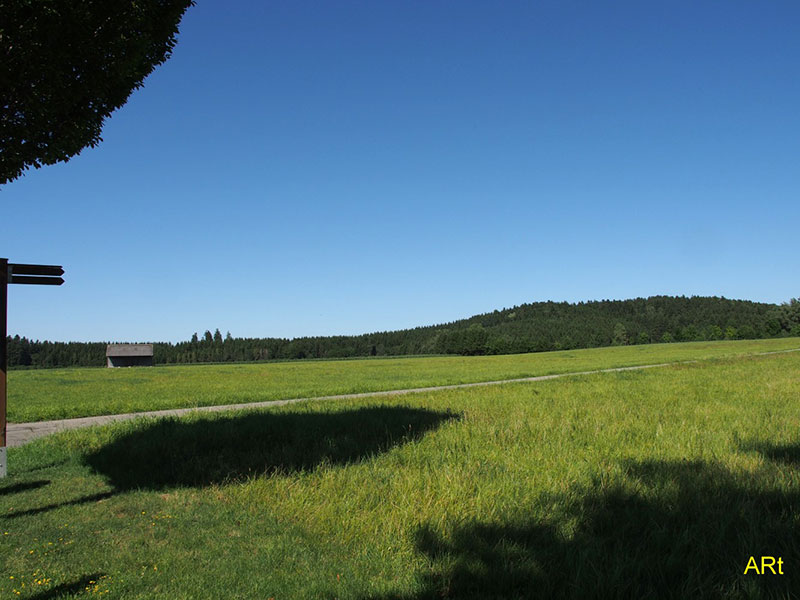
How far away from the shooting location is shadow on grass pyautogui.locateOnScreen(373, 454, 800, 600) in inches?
142

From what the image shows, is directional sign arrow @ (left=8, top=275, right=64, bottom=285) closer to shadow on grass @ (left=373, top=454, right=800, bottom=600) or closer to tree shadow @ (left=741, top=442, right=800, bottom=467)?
shadow on grass @ (left=373, top=454, right=800, bottom=600)

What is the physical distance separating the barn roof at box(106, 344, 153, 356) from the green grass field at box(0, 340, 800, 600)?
265ft

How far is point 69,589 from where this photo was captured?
3.84m

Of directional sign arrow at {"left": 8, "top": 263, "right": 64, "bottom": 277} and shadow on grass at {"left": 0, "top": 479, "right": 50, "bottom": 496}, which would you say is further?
shadow on grass at {"left": 0, "top": 479, "right": 50, "bottom": 496}

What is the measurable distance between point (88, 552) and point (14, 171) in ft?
13.5

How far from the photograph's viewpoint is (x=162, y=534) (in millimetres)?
5090

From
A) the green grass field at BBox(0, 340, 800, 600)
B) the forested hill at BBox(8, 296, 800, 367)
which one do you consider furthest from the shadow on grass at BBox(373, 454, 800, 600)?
the forested hill at BBox(8, 296, 800, 367)

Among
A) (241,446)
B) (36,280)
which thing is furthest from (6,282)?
(241,446)

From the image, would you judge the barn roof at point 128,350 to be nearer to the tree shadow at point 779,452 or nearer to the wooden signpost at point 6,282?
the wooden signpost at point 6,282

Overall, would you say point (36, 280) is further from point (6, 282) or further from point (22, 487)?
point (22, 487)

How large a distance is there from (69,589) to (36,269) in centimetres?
440

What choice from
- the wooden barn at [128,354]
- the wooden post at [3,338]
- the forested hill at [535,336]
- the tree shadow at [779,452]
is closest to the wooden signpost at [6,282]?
the wooden post at [3,338]

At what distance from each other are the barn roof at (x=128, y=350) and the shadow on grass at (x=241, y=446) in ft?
264

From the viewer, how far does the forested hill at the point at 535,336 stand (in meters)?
116
